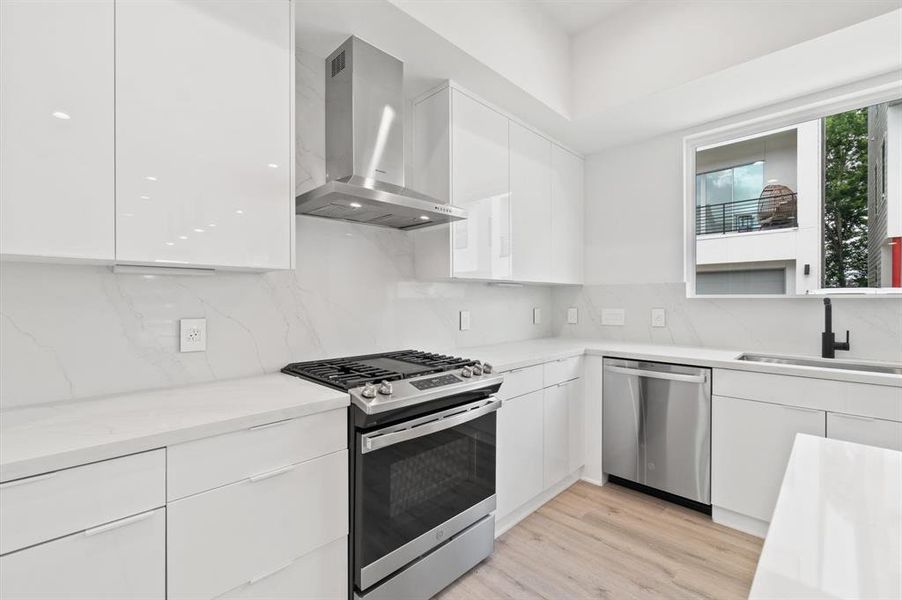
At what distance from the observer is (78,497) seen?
962mm

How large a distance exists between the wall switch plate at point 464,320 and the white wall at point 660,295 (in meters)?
1.15

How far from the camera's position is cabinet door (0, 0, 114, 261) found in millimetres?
1040

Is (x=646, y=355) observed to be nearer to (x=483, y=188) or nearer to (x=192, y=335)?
(x=483, y=188)

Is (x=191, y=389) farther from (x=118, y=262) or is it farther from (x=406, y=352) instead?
(x=406, y=352)

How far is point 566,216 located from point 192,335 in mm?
2593

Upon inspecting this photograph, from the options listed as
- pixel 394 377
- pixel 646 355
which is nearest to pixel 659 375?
pixel 646 355

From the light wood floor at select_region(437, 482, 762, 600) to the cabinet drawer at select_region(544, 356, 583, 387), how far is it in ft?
2.49

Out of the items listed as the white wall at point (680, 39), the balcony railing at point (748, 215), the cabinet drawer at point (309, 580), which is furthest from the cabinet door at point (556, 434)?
the white wall at point (680, 39)

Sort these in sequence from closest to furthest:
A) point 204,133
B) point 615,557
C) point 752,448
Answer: point 204,133 → point 615,557 → point 752,448

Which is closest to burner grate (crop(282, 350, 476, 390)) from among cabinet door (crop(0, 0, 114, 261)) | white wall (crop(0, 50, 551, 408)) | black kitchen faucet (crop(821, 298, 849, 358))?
white wall (crop(0, 50, 551, 408))

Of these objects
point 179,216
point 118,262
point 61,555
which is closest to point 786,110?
point 179,216

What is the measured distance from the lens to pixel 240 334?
69.3 inches

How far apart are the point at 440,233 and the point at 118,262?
4.66 feet

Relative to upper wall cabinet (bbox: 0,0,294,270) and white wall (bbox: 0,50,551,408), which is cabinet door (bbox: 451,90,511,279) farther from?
upper wall cabinet (bbox: 0,0,294,270)
